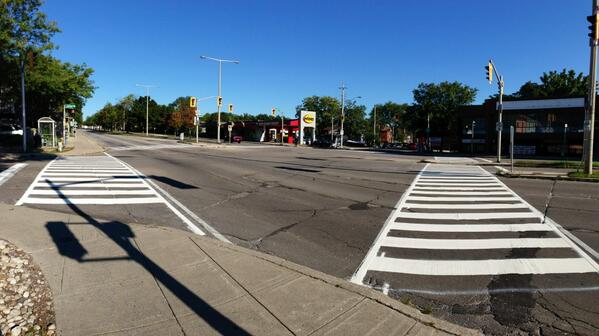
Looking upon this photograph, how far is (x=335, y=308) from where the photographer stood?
436 cm

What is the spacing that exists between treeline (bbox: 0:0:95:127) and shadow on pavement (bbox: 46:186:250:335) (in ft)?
52.0

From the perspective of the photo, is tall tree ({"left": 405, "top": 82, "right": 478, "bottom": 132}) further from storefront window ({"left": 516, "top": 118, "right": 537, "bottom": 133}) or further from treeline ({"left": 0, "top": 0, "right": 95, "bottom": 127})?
treeline ({"left": 0, "top": 0, "right": 95, "bottom": 127})

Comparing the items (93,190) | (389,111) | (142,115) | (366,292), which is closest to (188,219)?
(93,190)

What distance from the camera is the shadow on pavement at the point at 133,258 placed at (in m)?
4.04

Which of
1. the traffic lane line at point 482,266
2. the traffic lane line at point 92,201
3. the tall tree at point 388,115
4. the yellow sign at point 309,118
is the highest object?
the tall tree at point 388,115

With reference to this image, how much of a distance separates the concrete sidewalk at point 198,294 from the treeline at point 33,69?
17.8 metres

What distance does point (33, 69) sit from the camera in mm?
35875

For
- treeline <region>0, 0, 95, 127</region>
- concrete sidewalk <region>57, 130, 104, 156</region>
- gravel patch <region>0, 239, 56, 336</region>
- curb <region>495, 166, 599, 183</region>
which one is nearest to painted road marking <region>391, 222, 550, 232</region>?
gravel patch <region>0, 239, 56, 336</region>

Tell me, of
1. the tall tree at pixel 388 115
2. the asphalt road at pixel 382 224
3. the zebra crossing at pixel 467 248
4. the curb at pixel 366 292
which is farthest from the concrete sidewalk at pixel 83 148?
the tall tree at pixel 388 115

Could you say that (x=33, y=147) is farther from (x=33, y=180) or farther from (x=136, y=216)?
(x=136, y=216)

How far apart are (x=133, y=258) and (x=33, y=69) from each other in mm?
37455

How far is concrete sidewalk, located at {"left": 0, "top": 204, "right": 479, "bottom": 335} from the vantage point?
156 inches

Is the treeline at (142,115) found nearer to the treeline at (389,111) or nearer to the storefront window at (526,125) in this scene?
the treeline at (389,111)

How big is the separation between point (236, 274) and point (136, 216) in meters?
4.84
